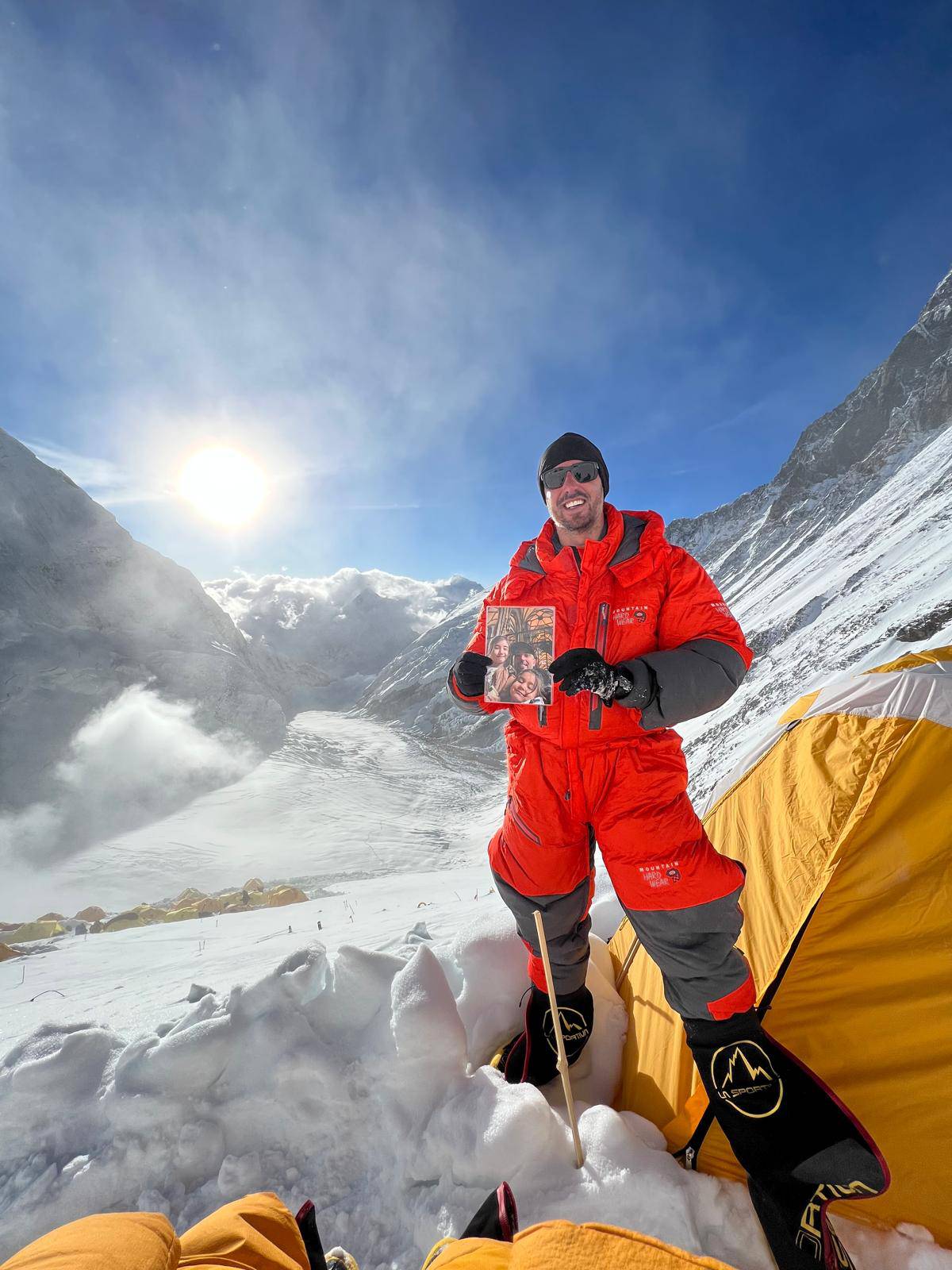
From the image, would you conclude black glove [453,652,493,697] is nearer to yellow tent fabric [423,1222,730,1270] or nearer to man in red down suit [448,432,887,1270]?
man in red down suit [448,432,887,1270]

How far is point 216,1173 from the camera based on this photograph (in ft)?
6.58

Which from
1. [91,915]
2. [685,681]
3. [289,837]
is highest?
[685,681]

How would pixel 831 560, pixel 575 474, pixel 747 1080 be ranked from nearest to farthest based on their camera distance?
1. pixel 747 1080
2. pixel 575 474
3. pixel 831 560

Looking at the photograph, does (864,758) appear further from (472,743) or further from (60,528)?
(60,528)

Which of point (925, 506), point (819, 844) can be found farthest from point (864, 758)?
point (925, 506)

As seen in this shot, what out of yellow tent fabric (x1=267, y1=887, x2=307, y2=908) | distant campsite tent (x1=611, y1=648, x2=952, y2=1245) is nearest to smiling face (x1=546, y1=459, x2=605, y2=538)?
distant campsite tent (x1=611, y1=648, x2=952, y2=1245)

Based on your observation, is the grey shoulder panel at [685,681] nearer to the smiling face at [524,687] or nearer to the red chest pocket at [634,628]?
the red chest pocket at [634,628]

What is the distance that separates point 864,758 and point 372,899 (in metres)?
13.5

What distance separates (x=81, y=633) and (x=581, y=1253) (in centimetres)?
7219

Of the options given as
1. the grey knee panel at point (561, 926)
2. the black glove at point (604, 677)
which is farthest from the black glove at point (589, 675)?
the grey knee panel at point (561, 926)

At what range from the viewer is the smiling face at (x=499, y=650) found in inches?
84.1

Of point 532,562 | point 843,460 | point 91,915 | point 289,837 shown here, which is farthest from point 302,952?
point 843,460

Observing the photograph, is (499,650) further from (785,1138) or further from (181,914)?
(181,914)

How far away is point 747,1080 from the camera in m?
1.70
